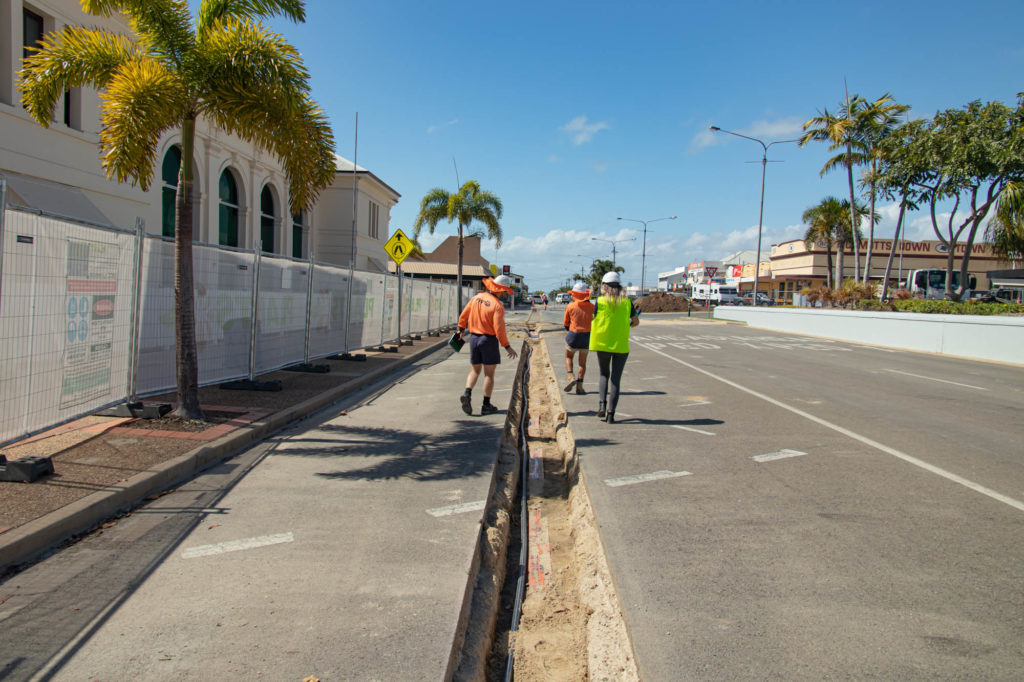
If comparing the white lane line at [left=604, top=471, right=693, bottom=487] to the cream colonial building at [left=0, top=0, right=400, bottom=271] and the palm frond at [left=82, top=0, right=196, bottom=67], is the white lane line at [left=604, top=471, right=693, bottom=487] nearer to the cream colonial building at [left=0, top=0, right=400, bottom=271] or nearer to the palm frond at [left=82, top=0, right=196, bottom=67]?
the cream colonial building at [left=0, top=0, right=400, bottom=271]

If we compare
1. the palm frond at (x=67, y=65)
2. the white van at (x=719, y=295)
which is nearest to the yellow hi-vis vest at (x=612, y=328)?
the palm frond at (x=67, y=65)

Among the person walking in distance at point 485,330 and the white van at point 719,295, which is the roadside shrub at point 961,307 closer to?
the person walking in distance at point 485,330

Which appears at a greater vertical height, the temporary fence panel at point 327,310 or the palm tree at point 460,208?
the palm tree at point 460,208

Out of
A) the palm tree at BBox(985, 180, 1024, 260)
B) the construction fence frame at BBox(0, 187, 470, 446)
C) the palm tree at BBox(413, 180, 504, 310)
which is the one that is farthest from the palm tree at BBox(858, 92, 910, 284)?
the construction fence frame at BBox(0, 187, 470, 446)

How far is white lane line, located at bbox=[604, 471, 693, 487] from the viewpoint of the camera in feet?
18.9

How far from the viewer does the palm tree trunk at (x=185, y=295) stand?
7.03 meters

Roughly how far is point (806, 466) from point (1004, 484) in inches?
60.3

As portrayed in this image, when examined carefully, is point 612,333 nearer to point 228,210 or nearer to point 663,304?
point 228,210

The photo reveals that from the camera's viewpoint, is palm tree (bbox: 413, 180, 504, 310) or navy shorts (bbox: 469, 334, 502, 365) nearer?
navy shorts (bbox: 469, 334, 502, 365)

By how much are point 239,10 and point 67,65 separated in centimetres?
177

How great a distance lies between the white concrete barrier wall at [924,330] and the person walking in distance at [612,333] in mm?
14689

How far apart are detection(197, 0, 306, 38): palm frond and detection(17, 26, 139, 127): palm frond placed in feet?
2.70

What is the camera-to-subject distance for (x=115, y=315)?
6.87 meters

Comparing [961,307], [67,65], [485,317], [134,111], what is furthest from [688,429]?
[961,307]
